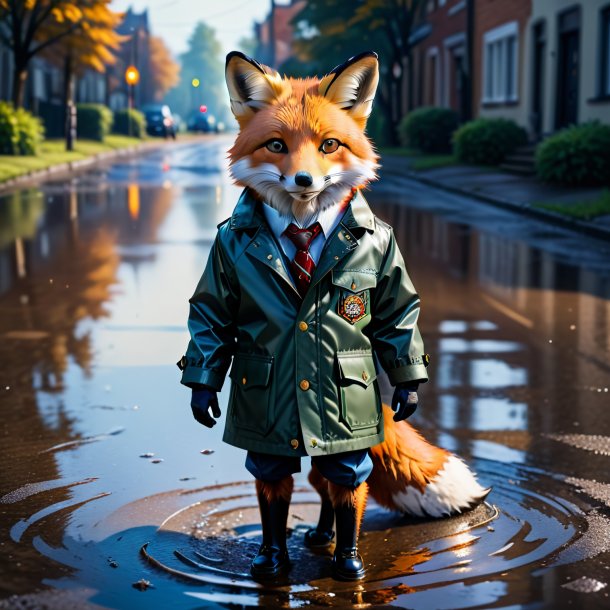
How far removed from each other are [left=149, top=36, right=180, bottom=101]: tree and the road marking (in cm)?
10234

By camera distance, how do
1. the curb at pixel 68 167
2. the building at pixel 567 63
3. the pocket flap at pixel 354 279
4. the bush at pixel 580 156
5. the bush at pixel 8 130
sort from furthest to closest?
1. the bush at pixel 8 130
2. the curb at pixel 68 167
3. the building at pixel 567 63
4. the bush at pixel 580 156
5. the pocket flap at pixel 354 279

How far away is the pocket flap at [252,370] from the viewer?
13.1ft

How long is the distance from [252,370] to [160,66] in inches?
4372

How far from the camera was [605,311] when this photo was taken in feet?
33.5

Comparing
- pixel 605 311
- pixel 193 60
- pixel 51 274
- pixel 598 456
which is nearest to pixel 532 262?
pixel 605 311

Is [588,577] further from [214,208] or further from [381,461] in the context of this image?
[214,208]

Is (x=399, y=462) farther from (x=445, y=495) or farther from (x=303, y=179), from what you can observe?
(x=303, y=179)

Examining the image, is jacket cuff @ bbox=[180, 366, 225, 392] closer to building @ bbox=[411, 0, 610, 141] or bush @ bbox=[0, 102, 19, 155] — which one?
building @ bbox=[411, 0, 610, 141]

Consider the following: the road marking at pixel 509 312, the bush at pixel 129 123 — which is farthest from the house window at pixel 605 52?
the bush at pixel 129 123

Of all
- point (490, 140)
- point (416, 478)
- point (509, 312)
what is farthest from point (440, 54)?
point (416, 478)

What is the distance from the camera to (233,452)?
19.2 feet

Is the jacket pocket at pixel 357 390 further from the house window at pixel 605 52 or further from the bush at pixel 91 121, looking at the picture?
the bush at pixel 91 121

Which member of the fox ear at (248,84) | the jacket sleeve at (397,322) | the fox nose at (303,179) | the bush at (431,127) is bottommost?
the jacket sleeve at (397,322)

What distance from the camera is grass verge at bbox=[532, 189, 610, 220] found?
1725 cm
